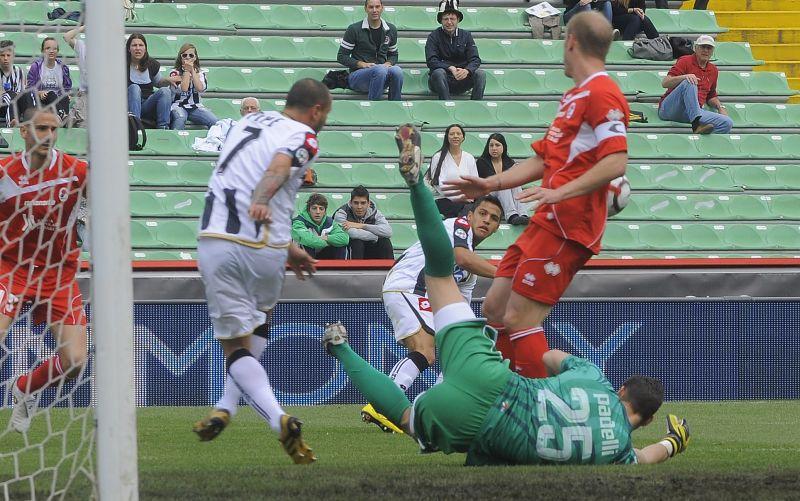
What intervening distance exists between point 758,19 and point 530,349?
1466 cm

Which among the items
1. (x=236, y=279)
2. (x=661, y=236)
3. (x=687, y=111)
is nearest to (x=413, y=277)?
(x=236, y=279)

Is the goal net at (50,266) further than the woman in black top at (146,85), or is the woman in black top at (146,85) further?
the woman in black top at (146,85)

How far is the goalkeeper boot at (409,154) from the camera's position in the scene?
237 inches

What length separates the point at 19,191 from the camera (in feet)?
26.4

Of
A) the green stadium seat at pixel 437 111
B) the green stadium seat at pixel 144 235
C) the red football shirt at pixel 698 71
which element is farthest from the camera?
the red football shirt at pixel 698 71

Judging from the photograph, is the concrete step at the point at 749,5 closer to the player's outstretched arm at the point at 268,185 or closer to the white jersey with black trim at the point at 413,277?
the white jersey with black trim at the point at 413,277

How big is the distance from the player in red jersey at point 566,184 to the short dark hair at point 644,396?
673mm

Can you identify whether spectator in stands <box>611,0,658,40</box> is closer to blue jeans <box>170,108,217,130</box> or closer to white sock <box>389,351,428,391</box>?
blue jeans <box>170,108,217,130</box>

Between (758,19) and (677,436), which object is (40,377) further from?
(758,19)

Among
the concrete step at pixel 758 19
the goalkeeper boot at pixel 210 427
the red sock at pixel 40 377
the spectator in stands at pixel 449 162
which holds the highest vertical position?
the concrete step at pixel 758 19

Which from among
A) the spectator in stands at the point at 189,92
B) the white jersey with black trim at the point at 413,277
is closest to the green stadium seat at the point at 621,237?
the spectator in stands at the point at 189,92

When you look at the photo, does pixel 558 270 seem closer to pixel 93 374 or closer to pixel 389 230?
pixel 93 374

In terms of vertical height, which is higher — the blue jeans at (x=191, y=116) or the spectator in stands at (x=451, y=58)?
the spectator in stands at (x=451, y=58)

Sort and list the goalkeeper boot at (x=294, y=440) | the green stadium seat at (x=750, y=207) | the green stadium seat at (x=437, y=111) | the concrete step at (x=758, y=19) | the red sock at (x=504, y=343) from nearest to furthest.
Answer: the goalkeeper boot at (x=294, y=440)
the red sock at (x=504, y=343)
the green stadium seat at (x=750, y=207)
the green stadium seat at (x=437, y=111)
the concrete step at (x=758, y=19)
